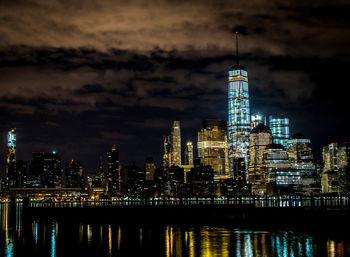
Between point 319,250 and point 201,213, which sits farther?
point 201,213

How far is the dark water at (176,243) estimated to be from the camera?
1267 inches

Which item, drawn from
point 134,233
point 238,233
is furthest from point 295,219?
point 134,233

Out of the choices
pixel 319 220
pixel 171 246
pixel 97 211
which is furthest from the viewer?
pixel 97 211

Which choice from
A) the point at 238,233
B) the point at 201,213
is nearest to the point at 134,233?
the point at 238,233

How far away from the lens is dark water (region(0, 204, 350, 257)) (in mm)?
32175

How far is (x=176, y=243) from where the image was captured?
1444 inches

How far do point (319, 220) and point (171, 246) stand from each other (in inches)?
833

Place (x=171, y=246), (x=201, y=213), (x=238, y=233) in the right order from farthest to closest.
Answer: (x=201, y=213), (x=238, y=233), (x=171, y=246)

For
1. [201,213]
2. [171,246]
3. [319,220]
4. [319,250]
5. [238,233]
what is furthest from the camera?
[201,213]

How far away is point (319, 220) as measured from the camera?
1923 inches

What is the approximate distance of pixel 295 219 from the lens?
51.2 meters

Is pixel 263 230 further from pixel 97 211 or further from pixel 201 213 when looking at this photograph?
pixel 97 211

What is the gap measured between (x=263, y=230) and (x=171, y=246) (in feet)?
46.6

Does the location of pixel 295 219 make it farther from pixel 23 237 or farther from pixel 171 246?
pixel 23 237
